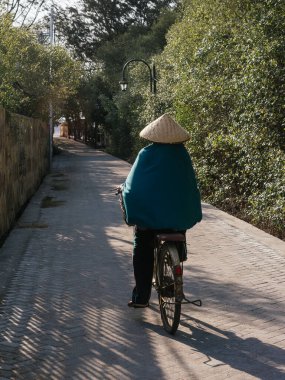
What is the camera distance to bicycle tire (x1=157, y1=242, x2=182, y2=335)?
15.7ft

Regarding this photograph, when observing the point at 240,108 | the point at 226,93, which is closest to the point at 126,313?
the point at 240,108

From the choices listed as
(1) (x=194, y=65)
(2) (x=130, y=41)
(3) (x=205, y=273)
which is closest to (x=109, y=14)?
(2) (x=130, y=41)

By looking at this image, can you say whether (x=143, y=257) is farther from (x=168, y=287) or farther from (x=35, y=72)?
(x=35, y=72)

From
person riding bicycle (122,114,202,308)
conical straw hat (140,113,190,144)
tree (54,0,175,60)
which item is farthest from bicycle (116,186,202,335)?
tree (54,0,175,60)

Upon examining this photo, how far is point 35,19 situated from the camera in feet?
117

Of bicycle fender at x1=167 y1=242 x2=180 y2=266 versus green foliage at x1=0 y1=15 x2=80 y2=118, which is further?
green foliage at x1=0 y1=15 x2=80 y2=118

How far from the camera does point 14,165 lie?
36.7 feet

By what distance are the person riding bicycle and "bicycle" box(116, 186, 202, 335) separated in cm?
12

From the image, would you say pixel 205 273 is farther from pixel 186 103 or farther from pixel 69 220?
pixel 186 103

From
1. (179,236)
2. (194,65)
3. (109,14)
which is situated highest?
(109,14)

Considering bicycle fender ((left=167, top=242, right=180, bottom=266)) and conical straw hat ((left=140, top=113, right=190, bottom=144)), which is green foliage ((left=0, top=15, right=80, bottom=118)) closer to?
conical straw hat ((left=140, top=113, right=190, bottom=144))

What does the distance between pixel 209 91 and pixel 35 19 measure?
978 inches

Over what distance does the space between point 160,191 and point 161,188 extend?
0.03 m

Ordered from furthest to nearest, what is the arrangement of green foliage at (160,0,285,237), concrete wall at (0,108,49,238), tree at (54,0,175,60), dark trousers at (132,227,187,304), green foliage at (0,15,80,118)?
tree at (54,0,175,60) < green foliage at (0,15,80,118) < green foliage at (160,0,285,237) < concrete wall at (0,108,49,238) < dark trousers at (132,227,187,304)
